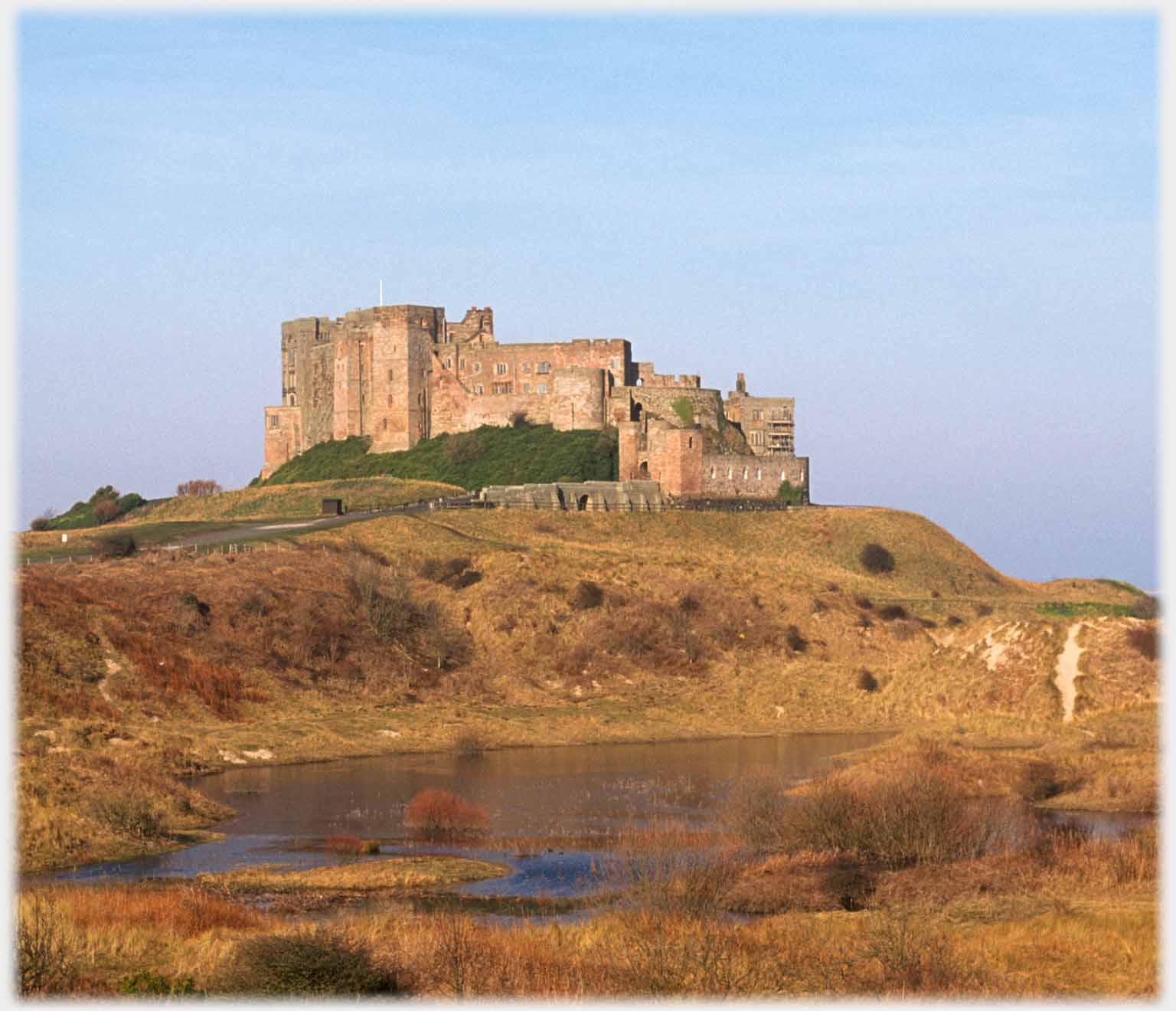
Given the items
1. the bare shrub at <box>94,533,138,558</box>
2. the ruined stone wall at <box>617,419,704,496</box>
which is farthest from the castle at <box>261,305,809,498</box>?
the bare shrub at <box>94,533,138,558</box>

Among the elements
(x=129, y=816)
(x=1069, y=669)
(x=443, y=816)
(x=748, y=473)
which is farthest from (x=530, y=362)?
(x=129, y=816)

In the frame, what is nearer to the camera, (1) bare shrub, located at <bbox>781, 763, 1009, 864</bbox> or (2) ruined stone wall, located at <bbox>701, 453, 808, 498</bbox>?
(1) bare shrub, located at <bbox>781, 763, 1009, 864</bbox>

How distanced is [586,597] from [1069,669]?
63.2 ft

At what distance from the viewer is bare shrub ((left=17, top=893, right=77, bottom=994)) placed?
1848 centimetres

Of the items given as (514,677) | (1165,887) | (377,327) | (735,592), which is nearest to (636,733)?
(514,677)

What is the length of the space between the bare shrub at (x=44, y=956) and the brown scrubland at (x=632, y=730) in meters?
0.08

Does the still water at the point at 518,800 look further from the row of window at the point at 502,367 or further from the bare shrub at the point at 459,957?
the row of window at the point at 502,367

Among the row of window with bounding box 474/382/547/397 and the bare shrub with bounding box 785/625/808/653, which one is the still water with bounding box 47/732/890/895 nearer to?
the bare shrub with bounding box 785/625/808/653

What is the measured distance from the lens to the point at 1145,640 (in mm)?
50531

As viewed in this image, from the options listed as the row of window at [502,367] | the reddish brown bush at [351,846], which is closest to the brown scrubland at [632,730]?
the reddish brown bush at [351,846]

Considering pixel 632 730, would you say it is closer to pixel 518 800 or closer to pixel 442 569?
pixel 518 800

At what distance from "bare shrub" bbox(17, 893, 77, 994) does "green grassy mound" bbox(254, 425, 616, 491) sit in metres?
74.6

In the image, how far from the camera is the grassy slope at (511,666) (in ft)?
143

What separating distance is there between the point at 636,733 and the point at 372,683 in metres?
9.29
